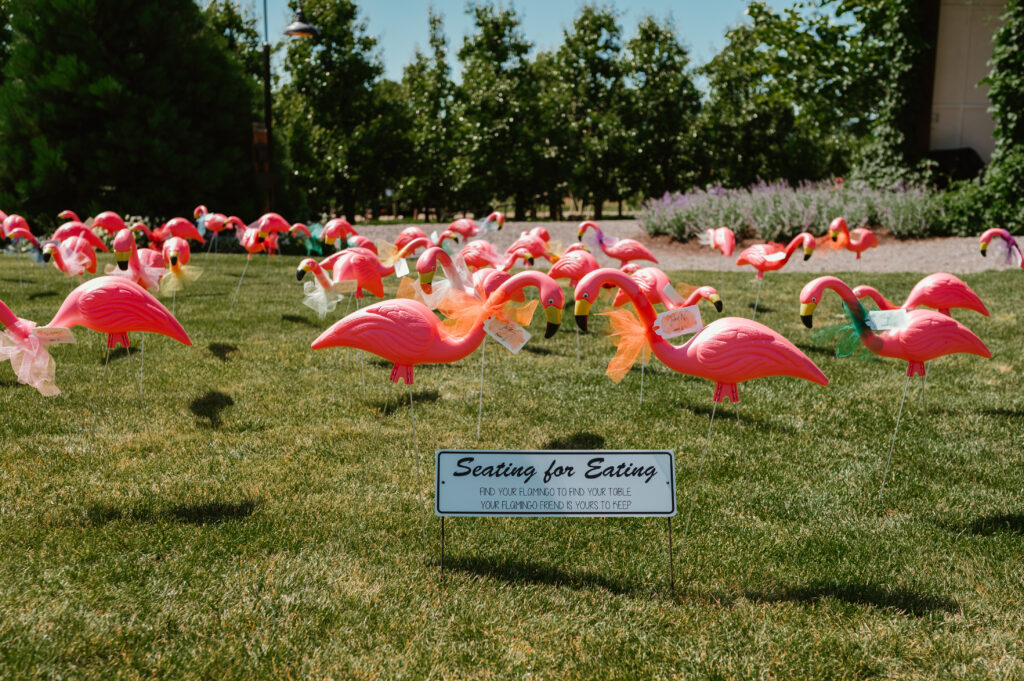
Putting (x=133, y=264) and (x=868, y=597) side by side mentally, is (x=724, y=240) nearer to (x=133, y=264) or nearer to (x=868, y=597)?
(x=868, y=597)

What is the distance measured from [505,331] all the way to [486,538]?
3.51ft

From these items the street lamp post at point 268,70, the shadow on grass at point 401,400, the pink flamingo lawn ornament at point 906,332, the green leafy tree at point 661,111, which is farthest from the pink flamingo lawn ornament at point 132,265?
the green leafy tree at point 661,111

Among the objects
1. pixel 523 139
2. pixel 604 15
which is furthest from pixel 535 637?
pixel 604 15

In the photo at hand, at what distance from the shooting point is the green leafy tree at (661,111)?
82.5 ft

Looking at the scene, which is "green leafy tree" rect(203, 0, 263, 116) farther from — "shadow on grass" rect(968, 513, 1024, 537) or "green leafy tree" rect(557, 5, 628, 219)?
"shadow on grass" rect(968, 513, 1024, 537)

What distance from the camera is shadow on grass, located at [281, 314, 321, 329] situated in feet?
27.6

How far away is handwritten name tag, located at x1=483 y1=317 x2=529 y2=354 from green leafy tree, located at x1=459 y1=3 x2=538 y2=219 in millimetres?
21169

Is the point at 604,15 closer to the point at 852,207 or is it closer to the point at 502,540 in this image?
the point at 852,207

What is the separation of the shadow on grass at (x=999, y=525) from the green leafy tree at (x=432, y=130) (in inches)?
889

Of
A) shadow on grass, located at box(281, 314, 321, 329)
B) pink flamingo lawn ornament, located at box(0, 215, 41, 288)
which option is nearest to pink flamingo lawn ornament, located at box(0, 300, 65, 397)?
shadow on grass, located at box(281, 314, 321, 329)

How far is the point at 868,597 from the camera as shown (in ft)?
10.5

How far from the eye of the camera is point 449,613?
3.02 m

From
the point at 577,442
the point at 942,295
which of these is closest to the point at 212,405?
the point at 577,442

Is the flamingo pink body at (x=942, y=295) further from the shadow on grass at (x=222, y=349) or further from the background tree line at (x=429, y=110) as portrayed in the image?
the background tree line at (x=429, y=110)
